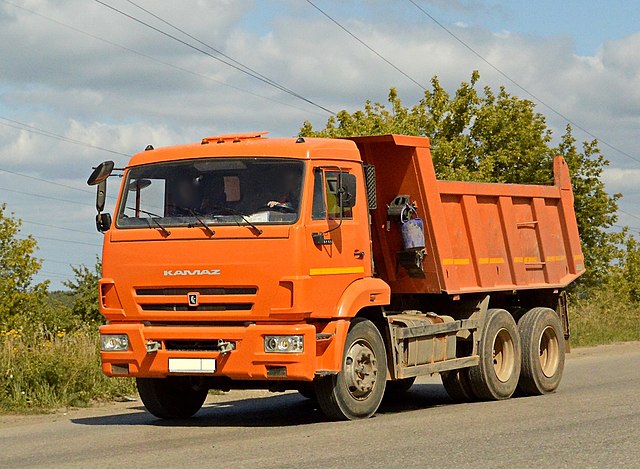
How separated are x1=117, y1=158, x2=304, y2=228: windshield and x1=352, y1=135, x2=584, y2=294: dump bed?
219 centimetres

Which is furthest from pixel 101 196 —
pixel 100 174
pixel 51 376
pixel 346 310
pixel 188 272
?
pixel 51 376

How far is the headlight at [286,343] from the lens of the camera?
36.1 feet

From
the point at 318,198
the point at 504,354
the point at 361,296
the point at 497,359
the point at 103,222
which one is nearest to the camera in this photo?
the point at 318,198

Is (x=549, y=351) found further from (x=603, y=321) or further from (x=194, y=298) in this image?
(x=603, y=321)

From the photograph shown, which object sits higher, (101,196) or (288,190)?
(101,196)

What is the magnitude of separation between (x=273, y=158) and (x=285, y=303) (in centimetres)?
149

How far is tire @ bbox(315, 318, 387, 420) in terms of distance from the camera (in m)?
11.6

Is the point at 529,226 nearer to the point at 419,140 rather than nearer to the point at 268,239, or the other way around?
the point at 419,140

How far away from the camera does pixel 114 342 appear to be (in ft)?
38.2

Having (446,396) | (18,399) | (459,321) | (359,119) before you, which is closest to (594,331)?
(446,396)

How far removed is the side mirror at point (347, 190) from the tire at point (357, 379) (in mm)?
1188

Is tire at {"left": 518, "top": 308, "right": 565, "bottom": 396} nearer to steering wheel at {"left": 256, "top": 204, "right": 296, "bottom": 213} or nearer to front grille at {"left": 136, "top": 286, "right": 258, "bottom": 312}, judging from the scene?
steering wheel at {"left": 256, "top": 204, "right": 296, "bottom": 213}

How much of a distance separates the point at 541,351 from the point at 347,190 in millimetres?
5470

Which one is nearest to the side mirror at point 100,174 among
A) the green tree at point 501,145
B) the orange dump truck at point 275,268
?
the orange dump truck at point 275,268
